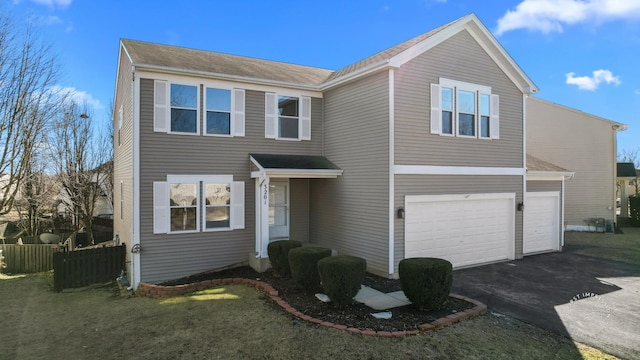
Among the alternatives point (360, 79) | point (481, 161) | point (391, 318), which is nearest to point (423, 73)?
point (360, 79)

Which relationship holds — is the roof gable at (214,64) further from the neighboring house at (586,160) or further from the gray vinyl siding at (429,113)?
the neighboring house at (586,160)

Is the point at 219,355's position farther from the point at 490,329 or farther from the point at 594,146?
the point at 594,146

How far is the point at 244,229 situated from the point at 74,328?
5.17m

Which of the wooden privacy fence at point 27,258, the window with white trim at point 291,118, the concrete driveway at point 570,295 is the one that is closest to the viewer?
the concrete driveway at point 570,295

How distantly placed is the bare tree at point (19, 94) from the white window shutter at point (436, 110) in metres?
11.5

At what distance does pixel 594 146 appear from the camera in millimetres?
19344

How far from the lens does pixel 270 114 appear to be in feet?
39.5

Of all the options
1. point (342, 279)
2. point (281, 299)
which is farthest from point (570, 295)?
point (281, 299)

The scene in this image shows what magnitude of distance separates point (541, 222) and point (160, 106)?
13753 millimetres

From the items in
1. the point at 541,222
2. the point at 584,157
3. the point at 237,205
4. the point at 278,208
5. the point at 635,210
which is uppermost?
the point at 584,157

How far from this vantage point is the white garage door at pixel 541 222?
13219 millimetres

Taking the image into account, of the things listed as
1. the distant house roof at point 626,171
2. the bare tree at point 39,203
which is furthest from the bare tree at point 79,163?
the distant house roof at point 626,171

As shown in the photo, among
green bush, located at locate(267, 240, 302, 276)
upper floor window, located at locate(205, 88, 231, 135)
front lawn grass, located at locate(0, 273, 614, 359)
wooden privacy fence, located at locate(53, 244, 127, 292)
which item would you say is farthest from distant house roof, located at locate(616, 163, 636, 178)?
wooden privacy fence, located at locate(53, 244, 127, 292)

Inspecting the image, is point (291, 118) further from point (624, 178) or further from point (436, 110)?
point (624, 178)
